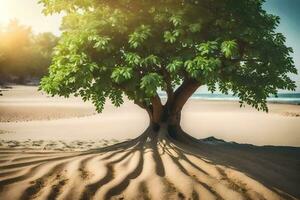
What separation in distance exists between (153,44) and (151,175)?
2.99 meters

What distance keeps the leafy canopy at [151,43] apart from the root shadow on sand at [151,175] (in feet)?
4.89

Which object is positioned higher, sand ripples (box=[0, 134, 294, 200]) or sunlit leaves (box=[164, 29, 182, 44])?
sunlit leaves (box=[164, 29, 182, 44])

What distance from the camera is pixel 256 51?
7.44 meters

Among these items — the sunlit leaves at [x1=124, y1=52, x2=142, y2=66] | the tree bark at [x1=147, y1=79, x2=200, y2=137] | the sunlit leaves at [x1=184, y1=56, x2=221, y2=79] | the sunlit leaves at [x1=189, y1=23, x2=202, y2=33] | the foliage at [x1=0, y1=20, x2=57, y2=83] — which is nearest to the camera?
the sunlit leaves at [x1=184, y1=56, x2=221, y2=79]

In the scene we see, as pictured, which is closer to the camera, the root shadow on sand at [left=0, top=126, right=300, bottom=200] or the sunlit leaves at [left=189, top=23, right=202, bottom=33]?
the root shadow on sand at [left=0, top=126, right=300, bottom=200]

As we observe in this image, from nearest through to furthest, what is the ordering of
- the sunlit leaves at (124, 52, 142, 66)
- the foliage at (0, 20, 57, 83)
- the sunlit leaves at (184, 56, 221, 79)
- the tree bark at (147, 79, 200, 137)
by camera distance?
1. the sunlit leaves at (184, 56, 221, 79)
2. the sunlit leaves at (124, 52, 142, 66)
3. the tree bark at (147, 79, 200, 137)
4. the foliage at (0, 20, 57, 83)

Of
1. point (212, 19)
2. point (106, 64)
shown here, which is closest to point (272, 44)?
point (212, 19)

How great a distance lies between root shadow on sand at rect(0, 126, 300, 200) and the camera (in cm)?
528

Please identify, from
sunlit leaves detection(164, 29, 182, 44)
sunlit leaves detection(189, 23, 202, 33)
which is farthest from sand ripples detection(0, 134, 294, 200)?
sunlit leaves detection(189, 23, 202, 33)

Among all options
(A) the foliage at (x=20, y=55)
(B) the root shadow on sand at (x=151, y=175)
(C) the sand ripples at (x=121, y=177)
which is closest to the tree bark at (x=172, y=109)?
(B) the root shadow on sand at (x=151, y=175)

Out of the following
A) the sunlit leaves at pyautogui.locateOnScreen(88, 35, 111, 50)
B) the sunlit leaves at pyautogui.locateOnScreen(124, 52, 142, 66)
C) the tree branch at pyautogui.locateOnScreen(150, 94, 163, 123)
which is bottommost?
the tree branch at pyautogui.locateOnScreen(150, 94, 163, 123)

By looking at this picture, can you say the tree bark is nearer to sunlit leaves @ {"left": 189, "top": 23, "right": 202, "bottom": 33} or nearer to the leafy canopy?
the leafy canopy

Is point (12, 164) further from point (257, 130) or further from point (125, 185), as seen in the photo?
point (257, 130)

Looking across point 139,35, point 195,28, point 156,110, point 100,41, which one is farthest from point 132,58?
point 156,110
